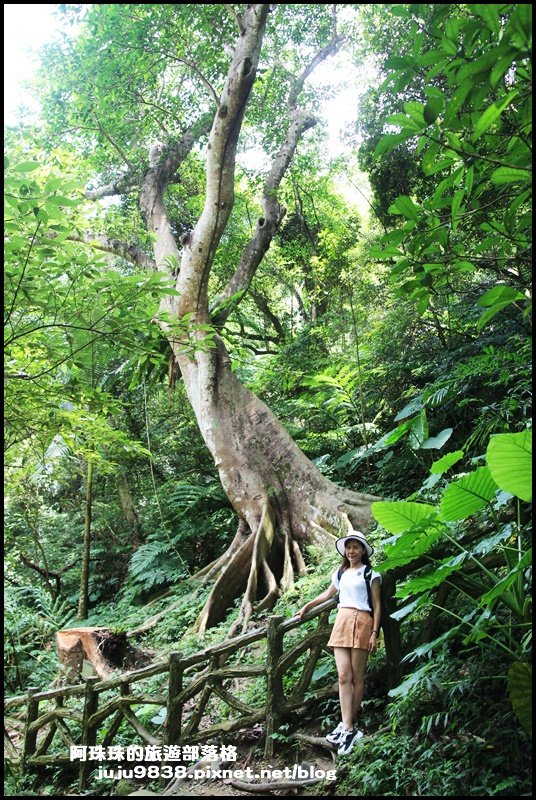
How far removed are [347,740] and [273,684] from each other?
25.4 inches

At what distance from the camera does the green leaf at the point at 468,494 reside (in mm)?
2533

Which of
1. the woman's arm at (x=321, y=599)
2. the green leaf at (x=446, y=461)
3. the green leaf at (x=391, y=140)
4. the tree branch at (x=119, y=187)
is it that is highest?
the tree branch at (x=119, y=187)

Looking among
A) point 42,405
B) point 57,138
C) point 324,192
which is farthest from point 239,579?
point 324,192

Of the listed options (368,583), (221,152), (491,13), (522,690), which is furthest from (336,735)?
(221,152)

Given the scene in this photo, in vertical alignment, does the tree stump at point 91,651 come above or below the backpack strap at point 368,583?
below

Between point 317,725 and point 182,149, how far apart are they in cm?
872

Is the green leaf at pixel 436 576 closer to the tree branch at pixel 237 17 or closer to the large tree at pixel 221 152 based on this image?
the large tree at pixel 221 152

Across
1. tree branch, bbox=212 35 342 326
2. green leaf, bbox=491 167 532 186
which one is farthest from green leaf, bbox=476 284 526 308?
tree branch, bbox=212 35 342 326

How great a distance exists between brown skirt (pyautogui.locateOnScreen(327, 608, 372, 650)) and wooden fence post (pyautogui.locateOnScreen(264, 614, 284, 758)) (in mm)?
402

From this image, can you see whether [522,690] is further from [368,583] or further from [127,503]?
[127,503]

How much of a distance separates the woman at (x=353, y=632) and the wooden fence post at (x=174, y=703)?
→ 3.72ft

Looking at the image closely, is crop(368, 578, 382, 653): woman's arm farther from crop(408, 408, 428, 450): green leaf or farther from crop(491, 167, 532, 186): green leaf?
crop(491, 167, 532, 186): green leaf

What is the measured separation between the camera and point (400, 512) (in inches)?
117

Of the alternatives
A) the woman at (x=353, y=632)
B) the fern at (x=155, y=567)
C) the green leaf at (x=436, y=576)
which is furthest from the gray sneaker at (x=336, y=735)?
the fern at (x=155, y=567)
